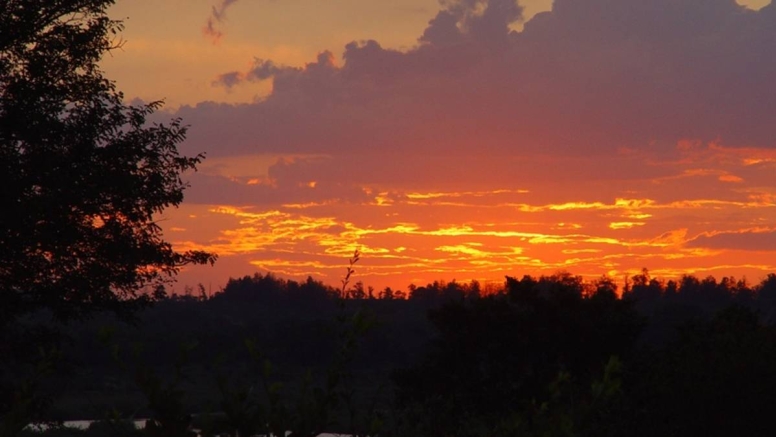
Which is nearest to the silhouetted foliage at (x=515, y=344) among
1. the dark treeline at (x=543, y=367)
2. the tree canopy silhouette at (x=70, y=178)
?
the dark treeline at (x=543, y=367)

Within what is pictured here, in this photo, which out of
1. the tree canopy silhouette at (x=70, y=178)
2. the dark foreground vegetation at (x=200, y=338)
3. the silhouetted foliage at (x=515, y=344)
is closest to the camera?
the dark foreground vegetation at (x=200, y=338)

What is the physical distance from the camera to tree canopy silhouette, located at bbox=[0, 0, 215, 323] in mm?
22531

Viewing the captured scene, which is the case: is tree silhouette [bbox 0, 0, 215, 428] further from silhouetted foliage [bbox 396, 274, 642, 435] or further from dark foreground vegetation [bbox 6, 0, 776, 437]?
silhouetted foliage [bbox 396, 274, 642, 435]

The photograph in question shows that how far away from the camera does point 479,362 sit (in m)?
48.1

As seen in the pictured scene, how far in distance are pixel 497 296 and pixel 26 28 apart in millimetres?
31798

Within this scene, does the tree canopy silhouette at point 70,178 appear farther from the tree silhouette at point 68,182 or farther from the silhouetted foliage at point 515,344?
the silhouetted foliage at point 515,344

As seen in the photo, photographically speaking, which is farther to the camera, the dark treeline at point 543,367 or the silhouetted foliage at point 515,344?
the silhouetted foliage at point 515,344

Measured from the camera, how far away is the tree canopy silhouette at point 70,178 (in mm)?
22531

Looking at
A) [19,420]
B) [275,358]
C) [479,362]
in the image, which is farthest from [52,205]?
[275,358]

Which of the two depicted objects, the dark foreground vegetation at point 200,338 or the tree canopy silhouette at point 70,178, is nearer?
the dark foreground vegetation at point 200,338

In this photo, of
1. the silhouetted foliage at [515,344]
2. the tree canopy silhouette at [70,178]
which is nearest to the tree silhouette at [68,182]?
the tree canopy silhouette at [70,178]

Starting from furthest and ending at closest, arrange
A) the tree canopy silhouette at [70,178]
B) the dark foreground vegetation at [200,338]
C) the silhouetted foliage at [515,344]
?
1. the silhouetted foliage at [515,344]
2. the tree canopy silhouette at [70,178]
3. the dark foreground vegetation at [200,338]

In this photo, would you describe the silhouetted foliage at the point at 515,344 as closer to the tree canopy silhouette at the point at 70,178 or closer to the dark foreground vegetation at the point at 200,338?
the dark foreground vegetation at the point at 200,338

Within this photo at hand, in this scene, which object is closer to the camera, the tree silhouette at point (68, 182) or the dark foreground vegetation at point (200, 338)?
the dark foreground vegetation at point (200, 338)
